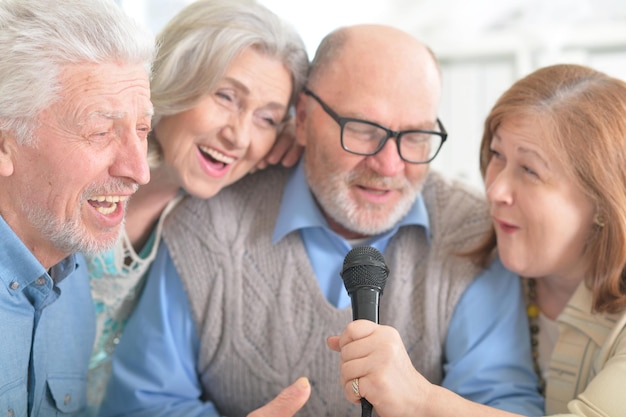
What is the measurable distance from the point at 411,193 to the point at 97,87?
73 cm

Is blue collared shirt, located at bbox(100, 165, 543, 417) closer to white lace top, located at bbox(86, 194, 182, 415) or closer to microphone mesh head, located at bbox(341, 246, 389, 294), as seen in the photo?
white lace top, located at bbox(86, 194, 182, 415)

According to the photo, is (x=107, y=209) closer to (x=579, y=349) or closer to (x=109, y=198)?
(x=109, y=198)

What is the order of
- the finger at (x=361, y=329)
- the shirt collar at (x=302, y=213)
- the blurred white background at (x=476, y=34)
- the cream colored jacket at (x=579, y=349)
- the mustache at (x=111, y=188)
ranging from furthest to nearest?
the blurred white background at (x=476, y=34)
the shirt collar at (x=302, y=213)
the cream colored jacket at (x=579, y=349)
the mustache at (x=111, y=188)
the finger at (x=361, y=329)

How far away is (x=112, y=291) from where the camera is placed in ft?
5.44

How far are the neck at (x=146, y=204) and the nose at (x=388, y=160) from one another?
468 mm

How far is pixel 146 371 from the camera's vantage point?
1.57m

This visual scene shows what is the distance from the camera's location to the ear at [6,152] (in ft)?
3.76

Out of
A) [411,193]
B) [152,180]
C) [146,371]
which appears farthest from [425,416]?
[152,180]

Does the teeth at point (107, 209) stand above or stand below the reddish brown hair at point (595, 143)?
below

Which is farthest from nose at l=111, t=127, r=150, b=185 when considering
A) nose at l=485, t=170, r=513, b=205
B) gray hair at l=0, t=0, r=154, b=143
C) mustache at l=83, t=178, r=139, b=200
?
nose at l=485, t=170, r=513, b=205

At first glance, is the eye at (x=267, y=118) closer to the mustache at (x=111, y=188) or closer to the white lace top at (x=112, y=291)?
the white lace top at (x=112, y=291)

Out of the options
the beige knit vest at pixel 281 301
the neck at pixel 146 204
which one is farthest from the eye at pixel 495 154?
the neck at pixel 146 204

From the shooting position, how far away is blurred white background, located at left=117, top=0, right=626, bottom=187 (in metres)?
3.14

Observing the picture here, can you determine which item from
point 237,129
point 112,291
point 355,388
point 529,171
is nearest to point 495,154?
point 529,171
